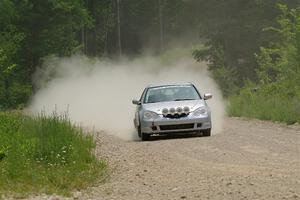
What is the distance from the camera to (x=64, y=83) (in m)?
50.8

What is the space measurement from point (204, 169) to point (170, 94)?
851cm

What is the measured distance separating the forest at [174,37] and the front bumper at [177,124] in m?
6.57

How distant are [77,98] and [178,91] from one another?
2138 centimetres

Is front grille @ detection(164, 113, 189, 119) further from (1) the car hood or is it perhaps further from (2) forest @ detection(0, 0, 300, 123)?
(2) forest @ detection(0, 0, 300, 123)

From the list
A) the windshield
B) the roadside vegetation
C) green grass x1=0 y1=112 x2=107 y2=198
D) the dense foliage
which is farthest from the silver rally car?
the dense foliage

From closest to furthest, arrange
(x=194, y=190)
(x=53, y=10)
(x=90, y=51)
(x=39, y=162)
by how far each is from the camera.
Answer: (x=194, y=190), (x=39, y=162), (x=53, y=10), (x=90, y=51)

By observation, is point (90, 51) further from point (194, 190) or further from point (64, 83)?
point (194, 190)

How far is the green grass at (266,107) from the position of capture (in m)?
26.0

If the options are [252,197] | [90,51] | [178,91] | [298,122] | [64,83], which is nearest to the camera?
[252,197]

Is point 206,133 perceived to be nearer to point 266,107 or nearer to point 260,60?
point 266,107

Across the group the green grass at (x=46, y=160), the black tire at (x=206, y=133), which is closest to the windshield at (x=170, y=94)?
the black tire at (x=206, y=133)

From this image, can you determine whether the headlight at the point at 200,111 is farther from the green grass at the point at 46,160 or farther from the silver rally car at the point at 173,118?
the green grass at the point at 46,160

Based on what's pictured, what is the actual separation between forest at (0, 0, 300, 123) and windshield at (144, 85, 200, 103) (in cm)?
539

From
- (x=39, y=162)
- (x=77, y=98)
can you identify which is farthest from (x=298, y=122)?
(x=77, y=98)
